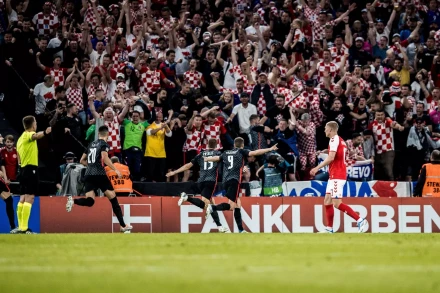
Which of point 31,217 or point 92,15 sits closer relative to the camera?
point 31,217

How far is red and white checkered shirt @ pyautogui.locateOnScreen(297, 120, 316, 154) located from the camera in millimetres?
23891

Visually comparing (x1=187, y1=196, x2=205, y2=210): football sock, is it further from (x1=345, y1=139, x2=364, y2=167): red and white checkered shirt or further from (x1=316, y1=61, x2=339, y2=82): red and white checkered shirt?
(x1=316, y1=61, x2=339, y2=82): red and white checkered shirt

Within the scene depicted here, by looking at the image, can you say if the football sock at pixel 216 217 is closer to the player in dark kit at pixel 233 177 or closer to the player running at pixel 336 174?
the player in dark kit at pixel 233 177

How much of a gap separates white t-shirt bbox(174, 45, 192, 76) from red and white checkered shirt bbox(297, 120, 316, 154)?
3919mm

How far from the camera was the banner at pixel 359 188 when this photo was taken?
22.5 m

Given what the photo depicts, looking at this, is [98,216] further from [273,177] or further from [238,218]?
[273,177]

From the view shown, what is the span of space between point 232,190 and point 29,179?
425 cm

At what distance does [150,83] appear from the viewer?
24.8 meters

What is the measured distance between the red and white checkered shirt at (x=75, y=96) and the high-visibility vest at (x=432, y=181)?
866cm

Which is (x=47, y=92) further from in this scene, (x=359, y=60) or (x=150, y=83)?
(x=359, y=60)

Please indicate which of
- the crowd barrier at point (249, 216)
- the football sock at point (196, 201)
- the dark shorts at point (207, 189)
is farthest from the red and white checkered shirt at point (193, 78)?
the football sock at point (196, 201)

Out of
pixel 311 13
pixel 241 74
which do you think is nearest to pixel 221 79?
pixel 241 74

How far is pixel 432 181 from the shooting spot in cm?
2134

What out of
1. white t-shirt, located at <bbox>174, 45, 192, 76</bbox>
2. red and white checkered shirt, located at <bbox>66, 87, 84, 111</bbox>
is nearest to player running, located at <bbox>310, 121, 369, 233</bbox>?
red and white checkered shirt, located at <bbox>66, 87, 84, 111</bbox>
